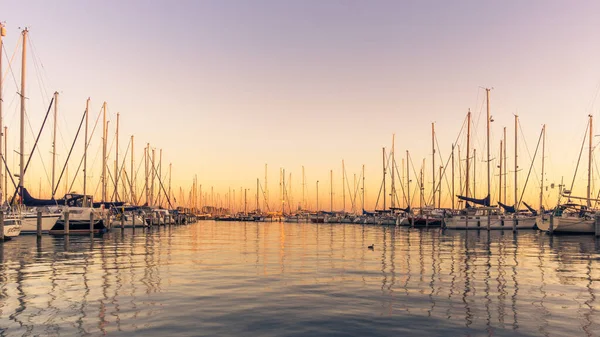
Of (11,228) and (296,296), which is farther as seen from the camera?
(11,228)

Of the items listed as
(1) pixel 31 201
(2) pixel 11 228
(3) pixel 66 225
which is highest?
(1) pixel 31 201

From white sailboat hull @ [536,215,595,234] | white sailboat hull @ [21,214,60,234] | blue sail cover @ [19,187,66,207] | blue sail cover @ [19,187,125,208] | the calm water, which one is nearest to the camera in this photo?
the calm water

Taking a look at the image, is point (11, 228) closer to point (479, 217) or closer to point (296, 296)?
point (296, 296)

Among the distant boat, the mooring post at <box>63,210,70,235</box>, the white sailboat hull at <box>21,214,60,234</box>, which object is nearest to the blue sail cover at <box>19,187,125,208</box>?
the white sailboat hull at <box>21,214,60,234</box>

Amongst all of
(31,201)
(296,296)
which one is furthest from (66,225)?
(296,296)

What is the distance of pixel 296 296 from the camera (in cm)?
1700

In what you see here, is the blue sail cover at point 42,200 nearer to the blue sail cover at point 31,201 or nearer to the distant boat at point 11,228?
the blue sail cover at point 31,201

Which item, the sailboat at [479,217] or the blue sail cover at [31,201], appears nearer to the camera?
the blue sail cover at [31,201]

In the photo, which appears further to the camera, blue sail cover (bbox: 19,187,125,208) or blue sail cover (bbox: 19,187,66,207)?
blue sail cover (bbox: 19,187,125,208)

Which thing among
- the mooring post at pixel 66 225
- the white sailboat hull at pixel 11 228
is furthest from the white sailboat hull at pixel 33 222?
the white sailboat hull at pixel 11 228

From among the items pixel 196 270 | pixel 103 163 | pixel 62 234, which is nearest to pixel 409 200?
pixel 103 163

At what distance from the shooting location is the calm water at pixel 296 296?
12.6m

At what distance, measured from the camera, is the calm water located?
41.3 feet

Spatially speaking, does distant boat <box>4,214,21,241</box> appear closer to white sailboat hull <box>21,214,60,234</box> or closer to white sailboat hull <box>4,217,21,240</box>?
white sailboat hull <box>4,217,21,240</box>
